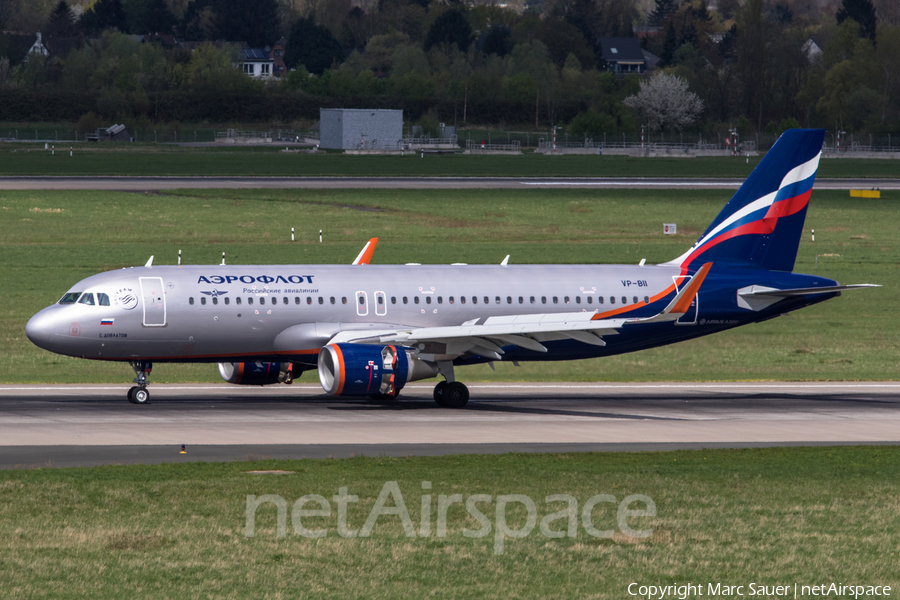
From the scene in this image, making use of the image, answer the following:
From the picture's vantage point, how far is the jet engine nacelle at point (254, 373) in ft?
149

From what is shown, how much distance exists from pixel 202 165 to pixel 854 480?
127942mm

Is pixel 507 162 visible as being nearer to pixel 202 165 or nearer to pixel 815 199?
pixel 202 165

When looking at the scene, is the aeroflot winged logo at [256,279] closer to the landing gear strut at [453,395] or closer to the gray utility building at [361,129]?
the landing gear strut at [453,395]

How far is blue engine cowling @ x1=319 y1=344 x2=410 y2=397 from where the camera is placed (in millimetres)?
40438

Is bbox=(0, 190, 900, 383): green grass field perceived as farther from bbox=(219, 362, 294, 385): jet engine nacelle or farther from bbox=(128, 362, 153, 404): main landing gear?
bbox=(128, 362, 153, 404): main landing gear

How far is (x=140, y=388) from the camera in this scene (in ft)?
140

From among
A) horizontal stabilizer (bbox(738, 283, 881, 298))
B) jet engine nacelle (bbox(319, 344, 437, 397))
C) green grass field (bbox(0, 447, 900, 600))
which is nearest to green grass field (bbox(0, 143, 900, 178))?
horizontal stabilizer (bbox(738, 283, 881, 298))

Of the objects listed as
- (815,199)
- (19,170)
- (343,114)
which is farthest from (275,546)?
(343,114)

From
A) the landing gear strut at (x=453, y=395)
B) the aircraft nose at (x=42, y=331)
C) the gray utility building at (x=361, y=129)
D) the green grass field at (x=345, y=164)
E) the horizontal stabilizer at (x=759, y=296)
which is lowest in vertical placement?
the landing gear strut at (x=453, y=395)

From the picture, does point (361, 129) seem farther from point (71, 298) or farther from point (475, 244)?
point (71, 298)

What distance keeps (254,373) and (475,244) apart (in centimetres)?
4573

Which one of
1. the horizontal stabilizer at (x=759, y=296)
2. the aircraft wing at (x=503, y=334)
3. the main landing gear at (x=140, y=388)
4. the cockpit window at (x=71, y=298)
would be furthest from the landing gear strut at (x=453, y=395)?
the cockpit window at (x=71, y=298)

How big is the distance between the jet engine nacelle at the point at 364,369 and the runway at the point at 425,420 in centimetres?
97

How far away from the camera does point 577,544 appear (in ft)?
69.8
